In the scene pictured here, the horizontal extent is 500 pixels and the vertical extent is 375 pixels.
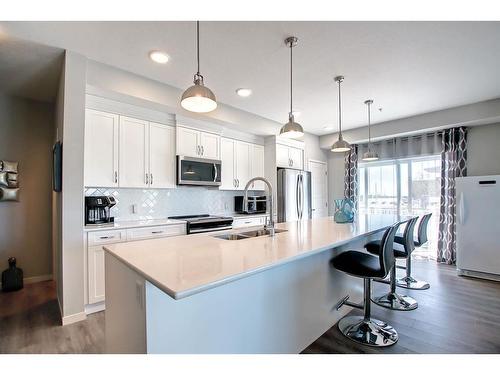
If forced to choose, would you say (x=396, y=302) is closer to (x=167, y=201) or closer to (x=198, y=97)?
(x=198, y=97)

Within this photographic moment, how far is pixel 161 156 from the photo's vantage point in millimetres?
3400

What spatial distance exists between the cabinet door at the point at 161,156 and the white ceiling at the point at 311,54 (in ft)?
2.12

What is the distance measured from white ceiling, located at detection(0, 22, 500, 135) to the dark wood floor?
2563 mm

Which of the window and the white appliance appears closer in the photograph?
the white appliance

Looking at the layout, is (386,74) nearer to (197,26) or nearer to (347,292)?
(197,26)

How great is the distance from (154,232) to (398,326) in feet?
8.72

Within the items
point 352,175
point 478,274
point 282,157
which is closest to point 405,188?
point 352,175

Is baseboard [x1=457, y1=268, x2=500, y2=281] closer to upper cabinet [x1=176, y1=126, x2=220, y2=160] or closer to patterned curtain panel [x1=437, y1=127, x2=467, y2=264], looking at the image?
patterned curtain panel [x1=437, y1=127, x2=467, y2=264]

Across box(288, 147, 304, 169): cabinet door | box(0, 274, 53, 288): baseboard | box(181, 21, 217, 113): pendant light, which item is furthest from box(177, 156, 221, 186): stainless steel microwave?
box(0, 274, 53, 288): baseboard

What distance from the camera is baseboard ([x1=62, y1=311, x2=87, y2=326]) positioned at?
2365 mm

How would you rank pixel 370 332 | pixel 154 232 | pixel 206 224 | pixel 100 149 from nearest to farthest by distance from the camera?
pixel 370 332 → pixel 100 149 → pixel 154 232 → pixel 206 224

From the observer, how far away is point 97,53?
2453 millimetres

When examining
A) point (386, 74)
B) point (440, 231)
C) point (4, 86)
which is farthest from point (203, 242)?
point (440, 231)
